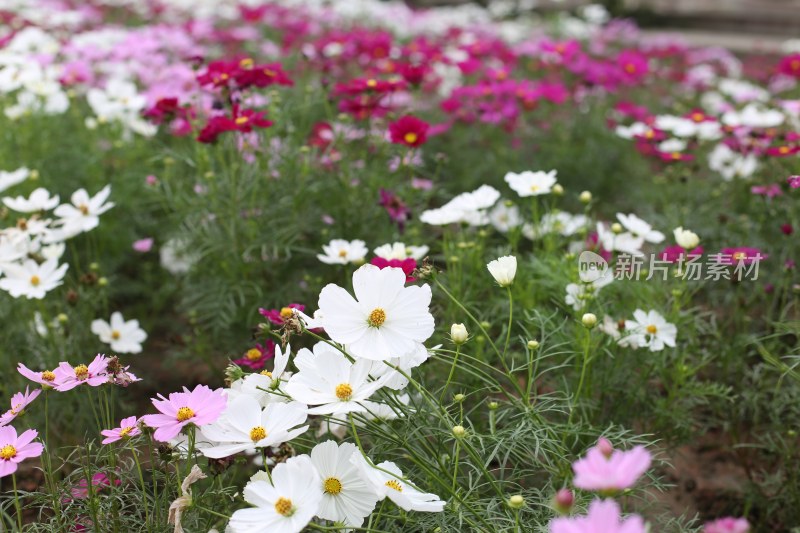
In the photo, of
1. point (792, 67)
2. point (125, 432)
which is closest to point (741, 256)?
point (125, 432)

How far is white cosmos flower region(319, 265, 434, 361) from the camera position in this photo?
3.68 feet

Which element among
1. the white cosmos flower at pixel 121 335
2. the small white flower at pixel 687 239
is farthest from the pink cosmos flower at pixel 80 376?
the small white flower at pixel 687 239

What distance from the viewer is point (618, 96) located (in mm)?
4395

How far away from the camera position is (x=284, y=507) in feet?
3.33

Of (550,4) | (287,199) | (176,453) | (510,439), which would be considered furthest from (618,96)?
(550,4)

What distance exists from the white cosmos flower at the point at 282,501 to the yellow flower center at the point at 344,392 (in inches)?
4.4

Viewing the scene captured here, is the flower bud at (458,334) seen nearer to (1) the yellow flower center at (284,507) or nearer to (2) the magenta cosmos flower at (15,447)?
(1) the yellow flower center at (284,507)

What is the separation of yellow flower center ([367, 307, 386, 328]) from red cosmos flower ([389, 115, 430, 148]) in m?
0.94

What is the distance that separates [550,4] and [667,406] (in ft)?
28.7

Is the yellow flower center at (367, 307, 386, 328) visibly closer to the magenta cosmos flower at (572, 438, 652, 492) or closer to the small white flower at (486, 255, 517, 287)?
the small white flower at (486, 255, 517, 287)

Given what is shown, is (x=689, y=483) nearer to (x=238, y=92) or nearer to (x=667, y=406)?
(x=667, y=406)

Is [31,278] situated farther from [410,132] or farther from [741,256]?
[741,256]

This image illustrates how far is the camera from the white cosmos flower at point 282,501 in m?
1.00

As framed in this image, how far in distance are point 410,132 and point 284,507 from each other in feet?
4.01
